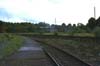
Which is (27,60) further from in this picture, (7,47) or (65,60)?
(7,47)

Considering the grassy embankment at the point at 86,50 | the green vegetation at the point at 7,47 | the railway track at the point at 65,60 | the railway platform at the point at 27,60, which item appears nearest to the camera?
the railway track at the point at 65,60

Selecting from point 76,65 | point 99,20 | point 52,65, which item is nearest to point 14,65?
point 52,65

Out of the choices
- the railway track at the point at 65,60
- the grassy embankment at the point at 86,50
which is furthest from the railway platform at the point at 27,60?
the grassy embankment at the point at 86,50

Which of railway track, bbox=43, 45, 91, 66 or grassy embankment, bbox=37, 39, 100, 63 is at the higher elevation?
railway track, bbox=43, 45, 91, 66

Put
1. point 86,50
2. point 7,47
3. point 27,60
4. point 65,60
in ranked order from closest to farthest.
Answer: point 65,60 → point 27,60 → point 86,50 → point 7,47

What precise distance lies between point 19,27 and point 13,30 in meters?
7.31

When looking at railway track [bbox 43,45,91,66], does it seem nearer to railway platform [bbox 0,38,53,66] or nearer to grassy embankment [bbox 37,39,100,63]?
railway platform [bbox 0,38,53,66]

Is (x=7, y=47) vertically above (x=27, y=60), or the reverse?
(x=27, y=60)

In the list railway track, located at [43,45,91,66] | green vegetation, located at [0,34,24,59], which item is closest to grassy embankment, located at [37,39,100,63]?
railway track, located at [43,45,91,66]

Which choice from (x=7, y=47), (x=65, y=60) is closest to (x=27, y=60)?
(x=65, y=60)

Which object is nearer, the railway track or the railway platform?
the railway track

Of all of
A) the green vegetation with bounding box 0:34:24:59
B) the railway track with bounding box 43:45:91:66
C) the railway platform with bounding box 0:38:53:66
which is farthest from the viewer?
the green vegetation with bounding box 0:34:24:59

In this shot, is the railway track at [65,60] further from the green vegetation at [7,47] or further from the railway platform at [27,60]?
the green vegetation at [7,47]

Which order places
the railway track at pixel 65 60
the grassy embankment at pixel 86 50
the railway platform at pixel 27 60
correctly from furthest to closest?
the grassy embankment at pixel 86 50 → the railway platform at pixel 27 60 → the railway track at pixel 65 60
